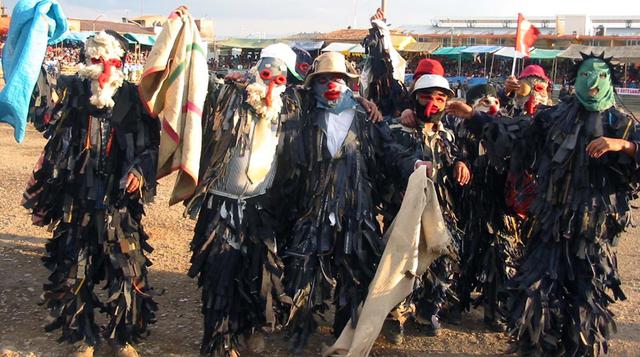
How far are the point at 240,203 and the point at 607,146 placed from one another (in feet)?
7.04

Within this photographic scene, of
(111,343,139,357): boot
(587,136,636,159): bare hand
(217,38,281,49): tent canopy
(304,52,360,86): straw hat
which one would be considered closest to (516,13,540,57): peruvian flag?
(304,52,360,86): straw hat

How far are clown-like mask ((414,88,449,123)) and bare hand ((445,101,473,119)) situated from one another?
7cm

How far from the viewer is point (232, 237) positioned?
381 centimetres

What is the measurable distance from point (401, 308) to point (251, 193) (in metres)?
1.37

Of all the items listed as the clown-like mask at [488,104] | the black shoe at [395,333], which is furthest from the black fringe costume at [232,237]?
the clown-like mask at [488,104]

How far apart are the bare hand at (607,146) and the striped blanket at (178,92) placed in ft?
7.40

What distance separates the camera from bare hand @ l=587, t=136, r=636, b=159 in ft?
11.1

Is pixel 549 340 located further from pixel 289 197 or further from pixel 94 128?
pixel 94 128

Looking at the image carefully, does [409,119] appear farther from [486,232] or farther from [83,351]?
[83,351]

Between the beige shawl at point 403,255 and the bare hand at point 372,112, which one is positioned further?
the bare hand at point 372,112

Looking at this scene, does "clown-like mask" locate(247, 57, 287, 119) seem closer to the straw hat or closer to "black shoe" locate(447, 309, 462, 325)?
the straw hat

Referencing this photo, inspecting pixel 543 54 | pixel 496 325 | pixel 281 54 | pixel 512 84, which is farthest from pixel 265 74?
pixel 543 54

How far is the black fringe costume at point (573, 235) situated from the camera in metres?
3.61

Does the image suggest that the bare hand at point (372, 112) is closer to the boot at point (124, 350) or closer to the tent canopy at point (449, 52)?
the boot at point (124, 350)
